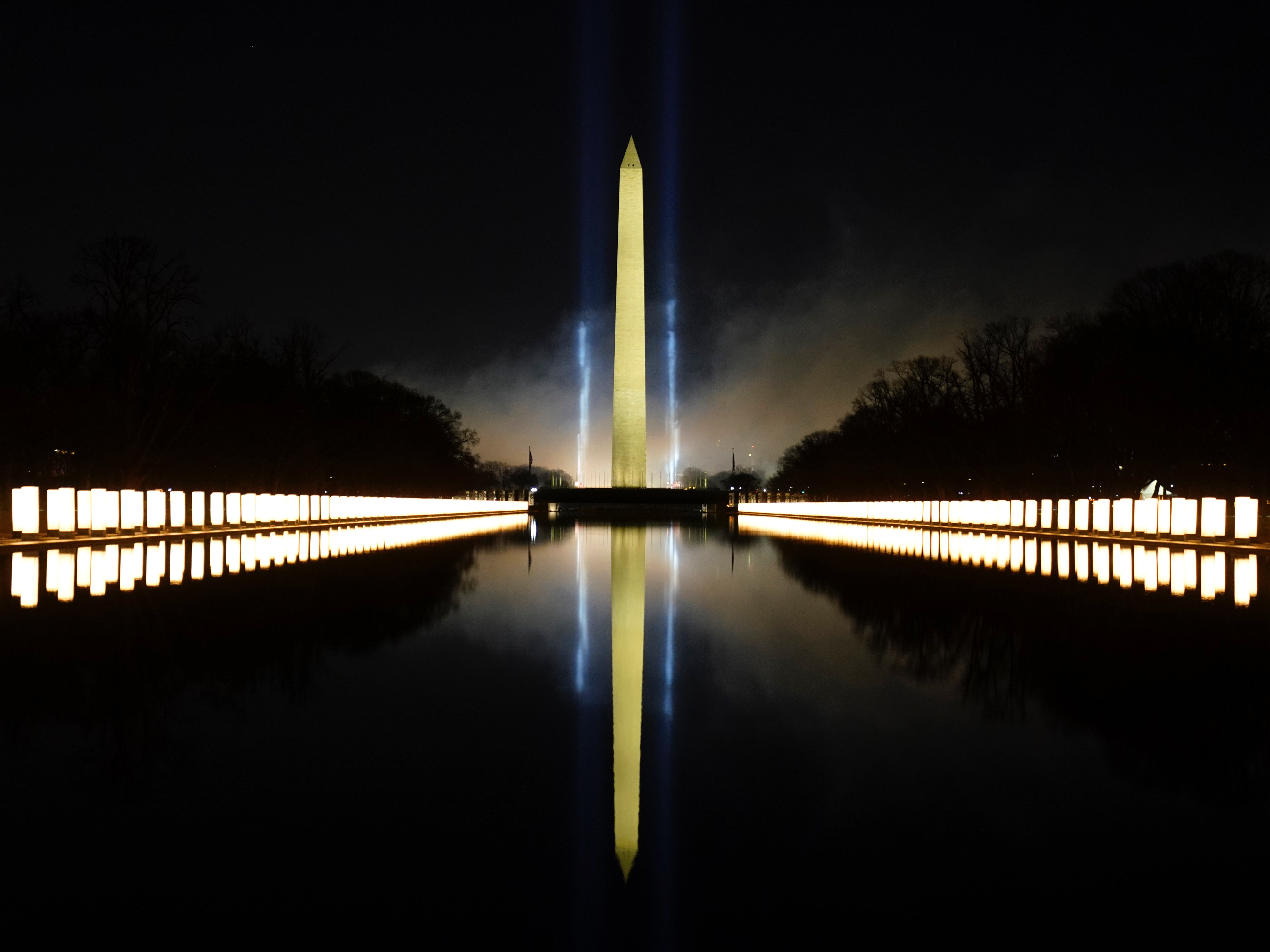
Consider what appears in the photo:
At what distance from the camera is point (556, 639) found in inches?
302

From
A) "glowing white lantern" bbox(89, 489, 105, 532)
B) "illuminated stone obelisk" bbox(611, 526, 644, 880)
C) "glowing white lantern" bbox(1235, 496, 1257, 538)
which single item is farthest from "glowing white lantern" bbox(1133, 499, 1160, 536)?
"glowing white lantern" bbox(89, 489, 105, 532)

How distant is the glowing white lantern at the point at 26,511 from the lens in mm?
18531

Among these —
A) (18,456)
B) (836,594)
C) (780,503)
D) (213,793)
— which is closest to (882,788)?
(213,793)

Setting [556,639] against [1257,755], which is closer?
[1257,755]

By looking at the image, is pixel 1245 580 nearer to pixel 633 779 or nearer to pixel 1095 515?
pixel 633 779

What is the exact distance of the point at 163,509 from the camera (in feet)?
73.7

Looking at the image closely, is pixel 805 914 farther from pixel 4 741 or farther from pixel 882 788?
pixel 4 741

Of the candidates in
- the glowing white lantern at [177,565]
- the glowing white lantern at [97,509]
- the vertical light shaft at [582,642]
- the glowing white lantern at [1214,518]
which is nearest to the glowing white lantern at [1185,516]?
the glowing white lantern at [1214,518]

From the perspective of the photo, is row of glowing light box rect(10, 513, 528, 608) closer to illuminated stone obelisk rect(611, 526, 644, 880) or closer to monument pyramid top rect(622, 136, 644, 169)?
illuminated stone obelisk rect(611, 526, 644, 880)

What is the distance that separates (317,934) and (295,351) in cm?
4438

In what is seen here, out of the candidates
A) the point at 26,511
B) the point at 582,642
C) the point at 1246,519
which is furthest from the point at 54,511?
the point at 1246,519

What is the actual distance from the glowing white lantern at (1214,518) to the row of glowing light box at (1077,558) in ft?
4.23

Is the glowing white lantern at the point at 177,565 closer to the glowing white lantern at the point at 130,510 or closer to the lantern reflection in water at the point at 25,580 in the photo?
the lantern reflection in water at the point at 25,580

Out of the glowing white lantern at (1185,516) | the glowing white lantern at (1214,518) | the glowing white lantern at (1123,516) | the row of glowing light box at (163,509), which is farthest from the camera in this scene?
the glowing white lantern at (1123,516)
